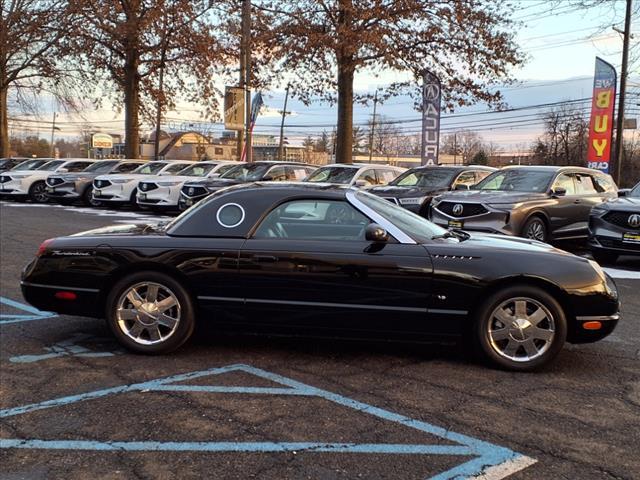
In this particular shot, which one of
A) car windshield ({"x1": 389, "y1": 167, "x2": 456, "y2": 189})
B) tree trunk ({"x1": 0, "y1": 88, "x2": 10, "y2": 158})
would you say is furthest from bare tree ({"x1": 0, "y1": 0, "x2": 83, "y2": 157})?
car windshield ({"x1": 389, "y1": 167, "x2": 456, "y2": 189})

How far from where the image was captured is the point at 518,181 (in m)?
11.7

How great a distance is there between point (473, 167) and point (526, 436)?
11340 millimetres

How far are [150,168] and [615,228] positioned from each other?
15.6m

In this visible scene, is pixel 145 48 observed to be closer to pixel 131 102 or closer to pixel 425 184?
pixel 131 102

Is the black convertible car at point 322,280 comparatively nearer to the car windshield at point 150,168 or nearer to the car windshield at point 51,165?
the car windshield at point 150,168

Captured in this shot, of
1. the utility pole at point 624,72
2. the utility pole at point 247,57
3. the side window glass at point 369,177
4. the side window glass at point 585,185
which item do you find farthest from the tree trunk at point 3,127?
the side window glass at point 585,185

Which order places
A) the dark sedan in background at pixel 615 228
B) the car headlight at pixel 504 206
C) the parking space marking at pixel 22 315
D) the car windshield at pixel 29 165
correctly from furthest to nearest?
the car windshield at pixel 29 165 → the car headlight at pixel 504 206 → the dark sedan in background at pixel 615 228 → the parking space marking at pixel 22 315

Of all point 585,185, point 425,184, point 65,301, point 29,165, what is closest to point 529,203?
point 585,185

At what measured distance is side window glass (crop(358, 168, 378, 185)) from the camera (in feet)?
48.2

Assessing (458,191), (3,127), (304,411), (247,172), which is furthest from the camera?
(3,127)

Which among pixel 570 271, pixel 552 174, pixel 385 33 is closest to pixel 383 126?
pixel 385 33

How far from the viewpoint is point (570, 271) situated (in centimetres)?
456

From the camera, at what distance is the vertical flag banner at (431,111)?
64.9 feet

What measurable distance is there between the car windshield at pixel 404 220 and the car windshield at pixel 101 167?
18861 mm
